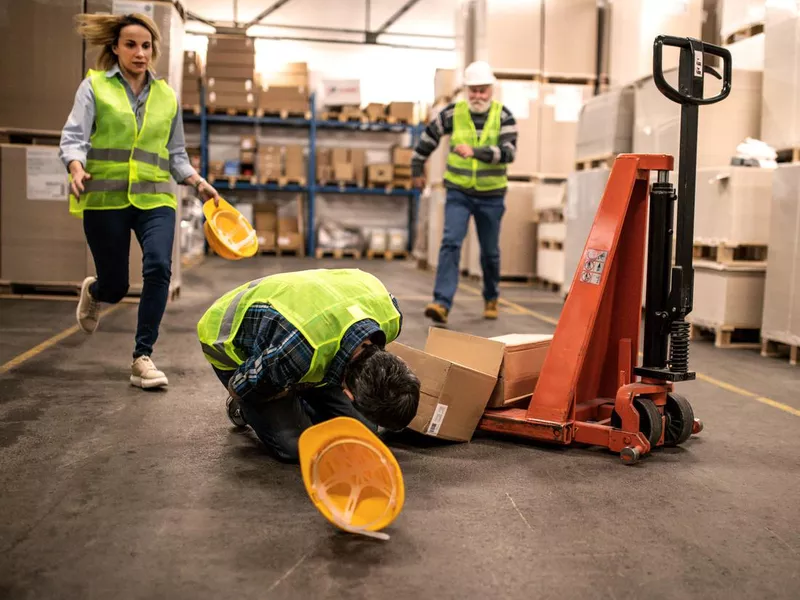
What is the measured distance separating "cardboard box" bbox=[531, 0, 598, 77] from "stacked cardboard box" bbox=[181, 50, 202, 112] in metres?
7.89

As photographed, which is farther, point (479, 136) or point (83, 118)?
point (479, 136)

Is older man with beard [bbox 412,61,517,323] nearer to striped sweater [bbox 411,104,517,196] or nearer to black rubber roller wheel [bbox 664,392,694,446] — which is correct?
striped sweater [bbox 411,104,517,196]

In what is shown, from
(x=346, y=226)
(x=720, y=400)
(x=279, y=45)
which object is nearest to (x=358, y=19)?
(x=279, y=45)

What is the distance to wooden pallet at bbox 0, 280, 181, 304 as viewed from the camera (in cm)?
805

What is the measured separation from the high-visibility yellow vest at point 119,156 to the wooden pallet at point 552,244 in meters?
6.59

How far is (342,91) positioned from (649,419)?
47.7 feet

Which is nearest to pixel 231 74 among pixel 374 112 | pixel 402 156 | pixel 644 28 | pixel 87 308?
pixel 374 112

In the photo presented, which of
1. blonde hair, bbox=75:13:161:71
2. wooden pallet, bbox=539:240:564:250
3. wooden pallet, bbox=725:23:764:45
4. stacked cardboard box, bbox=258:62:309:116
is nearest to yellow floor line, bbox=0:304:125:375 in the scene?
blonde hair, bbox=75:13:161:71

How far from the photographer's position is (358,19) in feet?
61.0

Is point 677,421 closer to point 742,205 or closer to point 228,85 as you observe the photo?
point 742,205

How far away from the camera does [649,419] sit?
3494 millimetres

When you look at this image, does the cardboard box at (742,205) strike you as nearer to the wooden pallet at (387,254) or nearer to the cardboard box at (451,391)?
the cardboard box at (451,391)

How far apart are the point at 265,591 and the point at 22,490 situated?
119cm

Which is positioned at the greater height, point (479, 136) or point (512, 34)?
point (512, 34)
